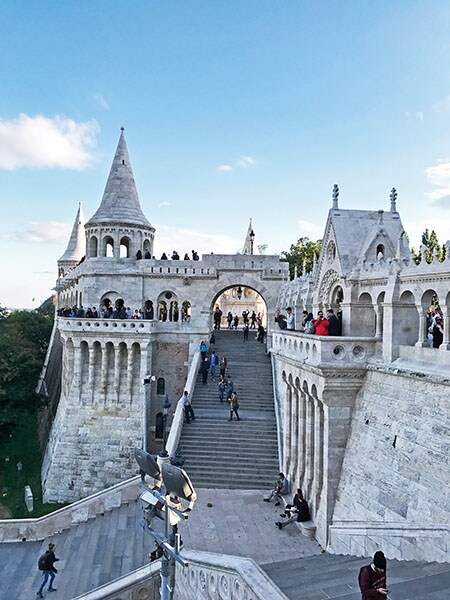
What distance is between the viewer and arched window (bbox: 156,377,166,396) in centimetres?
2631

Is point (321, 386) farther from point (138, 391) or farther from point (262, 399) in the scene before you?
point (138, 391)

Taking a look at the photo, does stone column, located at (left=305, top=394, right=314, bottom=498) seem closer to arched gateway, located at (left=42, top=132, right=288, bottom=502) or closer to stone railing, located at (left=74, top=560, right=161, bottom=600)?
stone railing, located at (left=74, top=560, right=161, bottom=600)

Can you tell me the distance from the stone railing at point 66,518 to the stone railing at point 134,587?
4981 mm

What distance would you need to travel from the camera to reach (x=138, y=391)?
976 inches

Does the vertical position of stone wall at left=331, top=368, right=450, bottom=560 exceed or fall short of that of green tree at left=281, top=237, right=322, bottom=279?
it falls short

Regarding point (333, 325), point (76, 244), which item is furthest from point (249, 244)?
point (333, 325)

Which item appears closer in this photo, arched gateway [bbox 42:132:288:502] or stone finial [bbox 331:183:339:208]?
stone finial [bbox 331:183:339:208]

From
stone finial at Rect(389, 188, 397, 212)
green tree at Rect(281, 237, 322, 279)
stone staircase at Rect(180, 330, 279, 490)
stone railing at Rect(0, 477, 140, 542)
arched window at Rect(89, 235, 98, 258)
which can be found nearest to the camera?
stone finial at Rect(389, 188, 397, 212)

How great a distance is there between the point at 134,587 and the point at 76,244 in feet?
122

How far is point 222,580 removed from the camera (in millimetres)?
9102

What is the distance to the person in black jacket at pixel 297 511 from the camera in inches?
514

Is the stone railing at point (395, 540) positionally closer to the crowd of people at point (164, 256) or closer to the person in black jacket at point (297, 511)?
the person in black jacket at point (297, 511)

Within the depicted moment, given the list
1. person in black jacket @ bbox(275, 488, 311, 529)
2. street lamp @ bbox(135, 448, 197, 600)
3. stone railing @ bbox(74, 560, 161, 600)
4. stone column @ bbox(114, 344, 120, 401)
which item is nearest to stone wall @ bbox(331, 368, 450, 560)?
person in black jacket @ bbox(275, 488, 311, 529)

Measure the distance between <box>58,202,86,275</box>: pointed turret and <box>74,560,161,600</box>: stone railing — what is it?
1391 inches
